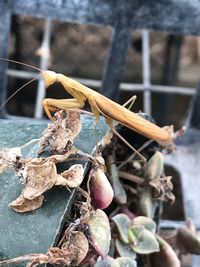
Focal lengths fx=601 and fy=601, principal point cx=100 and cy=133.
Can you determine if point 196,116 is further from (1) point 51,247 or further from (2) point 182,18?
(1) point 51,247

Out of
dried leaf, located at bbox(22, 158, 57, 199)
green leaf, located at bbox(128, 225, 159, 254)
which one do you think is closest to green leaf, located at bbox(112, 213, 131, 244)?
green leaf, located at bbox(128, 225, 159, 254)

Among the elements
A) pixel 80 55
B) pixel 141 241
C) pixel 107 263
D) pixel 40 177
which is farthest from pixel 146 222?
pixel 80 55

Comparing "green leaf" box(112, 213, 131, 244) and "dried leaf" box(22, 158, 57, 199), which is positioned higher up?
"dried leaf" box(22, 158, 57, 199)

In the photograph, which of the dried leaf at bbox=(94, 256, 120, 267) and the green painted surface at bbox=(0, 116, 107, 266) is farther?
the dried leaf at bbox=(94, 256, 120, 267)

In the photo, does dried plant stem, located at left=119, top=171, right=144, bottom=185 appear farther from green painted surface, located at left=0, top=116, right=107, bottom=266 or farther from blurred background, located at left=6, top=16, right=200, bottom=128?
blurred background, located at left=6, top=16, right=200, bottom=128

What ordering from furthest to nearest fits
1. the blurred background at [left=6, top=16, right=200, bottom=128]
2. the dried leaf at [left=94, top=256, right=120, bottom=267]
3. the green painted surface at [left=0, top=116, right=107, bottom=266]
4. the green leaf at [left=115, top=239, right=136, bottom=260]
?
the blurred background at [left=6, top=16, right=200, bottom=128] → the green leaf at [left=115, top=239, right=136, bottom=260] → the dried leaf at [left=94, top=256, right=120, bottom=267] → the green painted surface at [left=0, top=116, right=107, bottom=266]

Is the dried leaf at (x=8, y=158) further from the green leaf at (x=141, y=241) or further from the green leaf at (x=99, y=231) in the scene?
the green leaf at (x=141, y=241)

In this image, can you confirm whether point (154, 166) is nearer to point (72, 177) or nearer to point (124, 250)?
point (124, 250)
